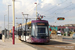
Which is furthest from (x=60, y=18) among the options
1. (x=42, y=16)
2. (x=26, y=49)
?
(x=26, y=49)

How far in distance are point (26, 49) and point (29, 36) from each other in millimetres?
11236

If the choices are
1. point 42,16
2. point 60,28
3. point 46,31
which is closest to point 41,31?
point 46,31

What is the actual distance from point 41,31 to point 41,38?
101 cm

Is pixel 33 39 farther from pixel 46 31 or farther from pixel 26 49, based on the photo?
pixel 26 49

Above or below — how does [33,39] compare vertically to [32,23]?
below

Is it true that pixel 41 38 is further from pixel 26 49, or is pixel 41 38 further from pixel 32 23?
pixel 26 49

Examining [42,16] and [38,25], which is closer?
[38,25]

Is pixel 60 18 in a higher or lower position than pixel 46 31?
higher

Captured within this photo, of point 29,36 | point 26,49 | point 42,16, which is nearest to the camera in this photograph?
point 26,49

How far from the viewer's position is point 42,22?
1043 inches

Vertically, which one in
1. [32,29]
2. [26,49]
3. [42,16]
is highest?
[42,16]

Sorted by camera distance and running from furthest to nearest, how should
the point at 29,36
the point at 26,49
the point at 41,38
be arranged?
the point at 29,36 < the point at 41,38 < the point at 26,49

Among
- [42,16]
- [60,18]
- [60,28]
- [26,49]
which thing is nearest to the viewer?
[26,49]

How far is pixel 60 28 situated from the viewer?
154750mm
